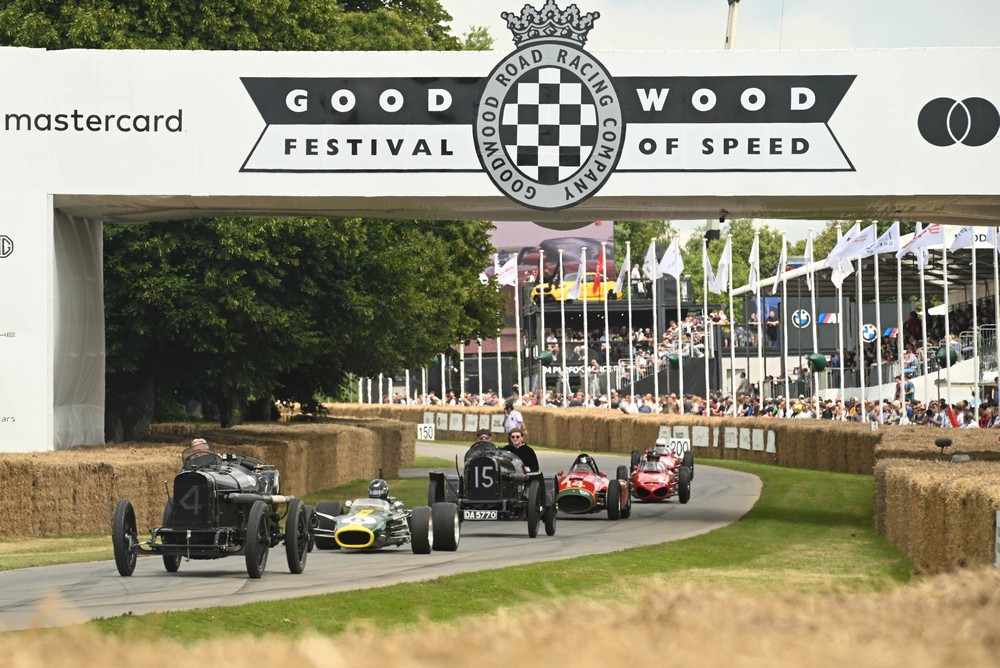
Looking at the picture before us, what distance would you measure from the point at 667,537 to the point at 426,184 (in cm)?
594

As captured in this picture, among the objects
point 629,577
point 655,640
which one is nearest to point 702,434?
point 629,577

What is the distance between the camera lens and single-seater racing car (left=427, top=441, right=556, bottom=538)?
65.7ft

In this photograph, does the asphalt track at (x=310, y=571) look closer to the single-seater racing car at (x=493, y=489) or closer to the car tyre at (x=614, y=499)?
the car tyre at (x=614, y=499)

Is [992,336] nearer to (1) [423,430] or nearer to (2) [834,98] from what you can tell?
(1) [423,430]

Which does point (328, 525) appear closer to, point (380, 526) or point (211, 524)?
point (380, 526)

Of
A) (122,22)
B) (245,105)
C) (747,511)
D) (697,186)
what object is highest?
(122,22)

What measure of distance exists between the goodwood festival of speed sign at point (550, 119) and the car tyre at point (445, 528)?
5.17m

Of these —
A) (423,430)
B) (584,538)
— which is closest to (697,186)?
(584,538)

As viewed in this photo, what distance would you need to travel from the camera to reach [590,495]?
23281 millimetres

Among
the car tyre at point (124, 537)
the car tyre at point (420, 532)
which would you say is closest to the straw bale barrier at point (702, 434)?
the car tyre at point (420, 532)

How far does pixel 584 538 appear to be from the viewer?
20016mm

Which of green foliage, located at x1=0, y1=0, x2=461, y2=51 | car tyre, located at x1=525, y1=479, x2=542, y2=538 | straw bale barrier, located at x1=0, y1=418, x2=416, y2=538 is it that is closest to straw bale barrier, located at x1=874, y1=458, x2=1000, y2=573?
car tyre, located at x1=525, y1=479, x2=542, y2=538

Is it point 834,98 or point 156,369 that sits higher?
point 834,98

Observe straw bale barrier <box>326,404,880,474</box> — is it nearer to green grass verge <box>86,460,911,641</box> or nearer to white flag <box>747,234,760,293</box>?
white flag <box>747,234,760,293</box>
